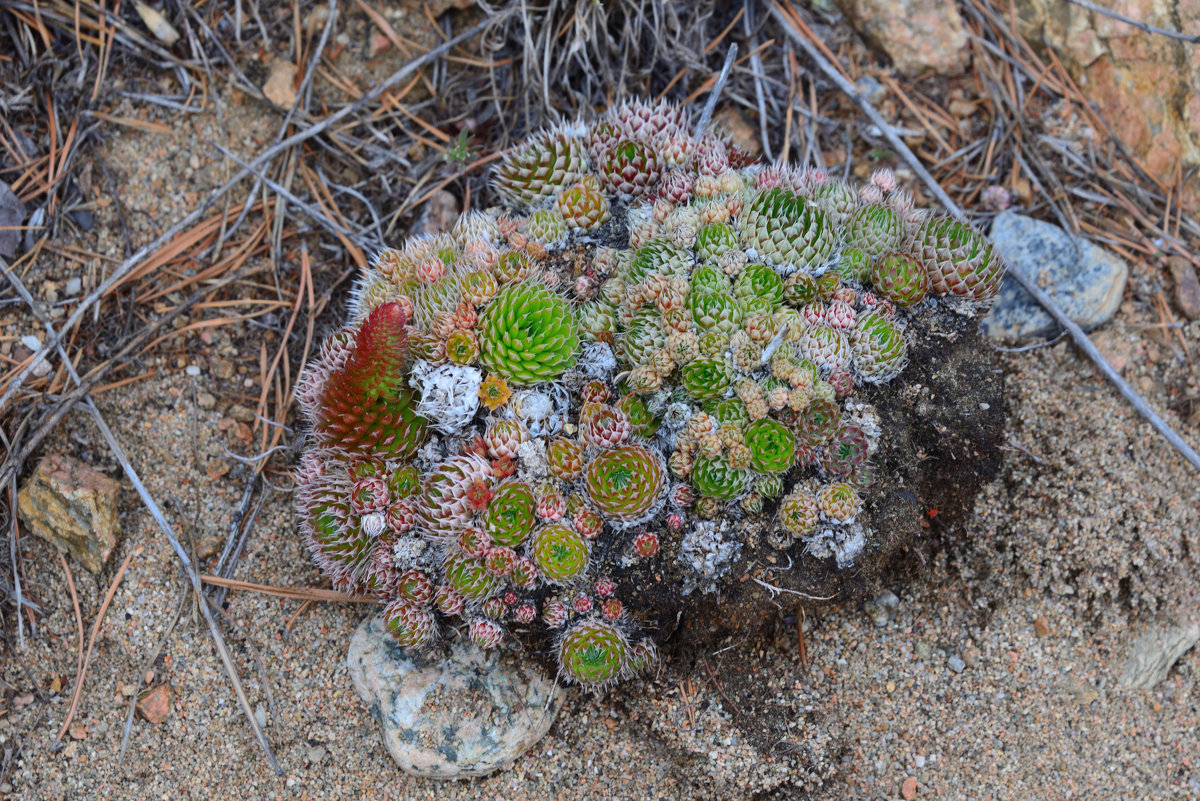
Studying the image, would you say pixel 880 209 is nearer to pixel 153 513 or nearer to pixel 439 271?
pixel 439 271

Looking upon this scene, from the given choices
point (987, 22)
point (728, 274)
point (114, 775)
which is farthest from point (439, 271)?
point (987, 22)

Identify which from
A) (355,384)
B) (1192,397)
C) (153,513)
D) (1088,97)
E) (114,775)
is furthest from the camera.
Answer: (1088,97)

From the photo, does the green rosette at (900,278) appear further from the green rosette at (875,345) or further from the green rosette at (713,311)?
the green rosette at (713,311)

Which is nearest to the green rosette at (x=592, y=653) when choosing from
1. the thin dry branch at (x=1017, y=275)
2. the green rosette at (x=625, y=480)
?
the green rosette at (x=625, y=480)

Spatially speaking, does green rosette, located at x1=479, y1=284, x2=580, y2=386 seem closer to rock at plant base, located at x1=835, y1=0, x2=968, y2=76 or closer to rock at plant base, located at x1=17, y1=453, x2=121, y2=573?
rock at plant base, located at x1=17, y1=453, x2=121, y2=573

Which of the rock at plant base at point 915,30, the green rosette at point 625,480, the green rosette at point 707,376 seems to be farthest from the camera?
the rock at plant base at point 915,30
